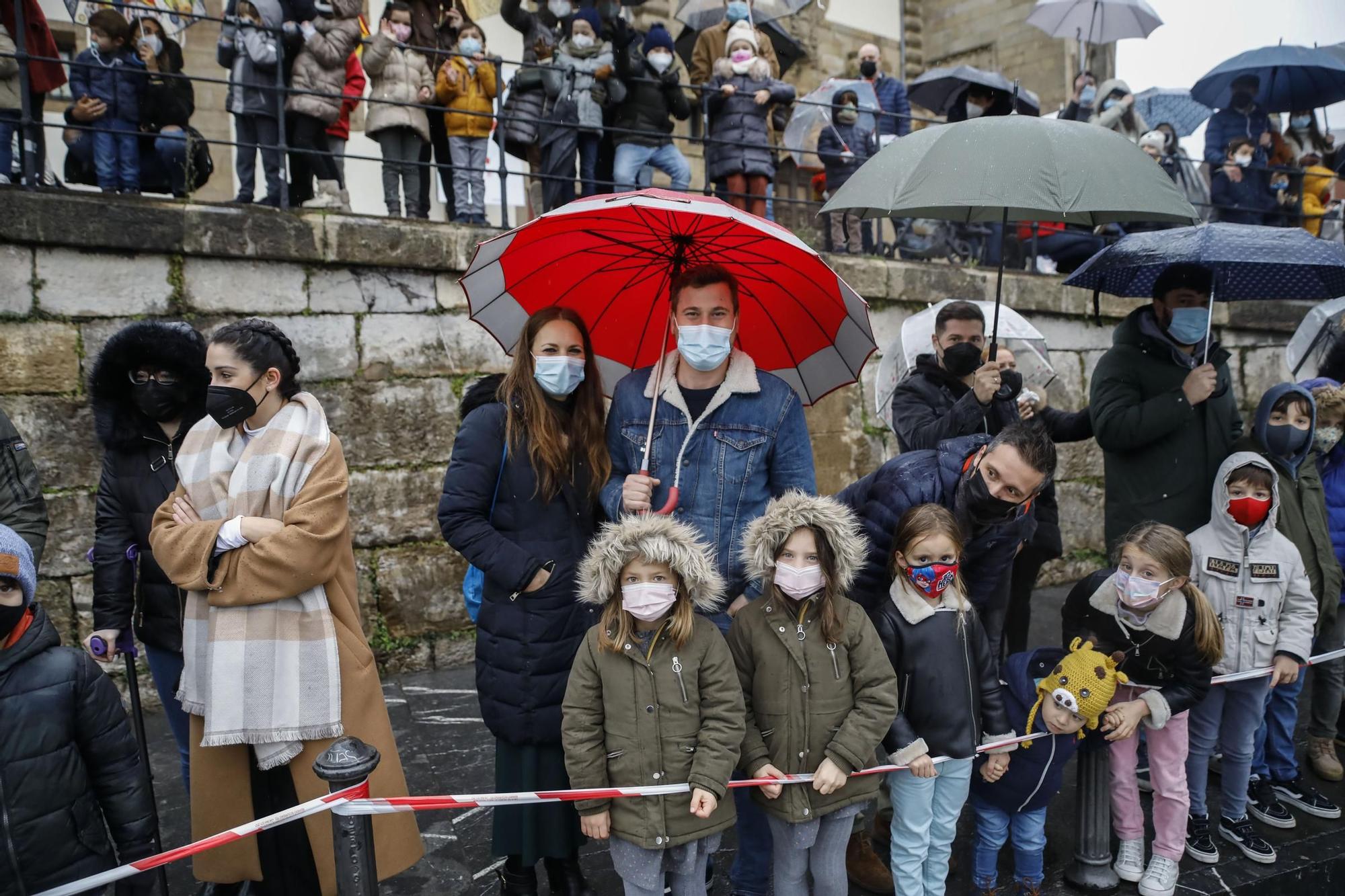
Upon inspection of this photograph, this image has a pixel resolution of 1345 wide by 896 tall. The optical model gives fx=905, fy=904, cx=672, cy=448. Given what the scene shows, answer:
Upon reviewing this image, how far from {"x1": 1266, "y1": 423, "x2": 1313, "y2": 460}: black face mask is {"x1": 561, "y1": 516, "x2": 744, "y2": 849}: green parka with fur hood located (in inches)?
104

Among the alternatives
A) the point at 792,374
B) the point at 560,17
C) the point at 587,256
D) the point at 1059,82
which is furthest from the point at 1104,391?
the point at 1059,82

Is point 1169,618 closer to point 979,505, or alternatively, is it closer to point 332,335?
point 979,505

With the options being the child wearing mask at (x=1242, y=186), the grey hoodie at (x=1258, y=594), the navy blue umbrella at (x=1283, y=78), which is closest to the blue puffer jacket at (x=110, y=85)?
the grey hoodie at (x=1258, y=594)

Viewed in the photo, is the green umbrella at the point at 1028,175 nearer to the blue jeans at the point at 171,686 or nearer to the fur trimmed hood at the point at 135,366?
the fur trimmed hood at the point at 135,366

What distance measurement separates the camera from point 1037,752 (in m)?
2.98

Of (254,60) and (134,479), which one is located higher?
(254,60)

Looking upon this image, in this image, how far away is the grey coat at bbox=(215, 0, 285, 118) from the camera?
16.6ft

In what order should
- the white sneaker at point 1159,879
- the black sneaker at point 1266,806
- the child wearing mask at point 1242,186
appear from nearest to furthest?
the white sneaker at point 1159,879 → the black sneaker at point 1266,806 → the child wearing mask at point 1242,186

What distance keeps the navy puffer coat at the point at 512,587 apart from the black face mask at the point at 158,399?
0.99 metres

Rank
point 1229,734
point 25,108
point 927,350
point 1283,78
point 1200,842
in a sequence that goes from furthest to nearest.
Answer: point 1283,78
point 25,108
point 927,350
point 1229,734
point 1200,842

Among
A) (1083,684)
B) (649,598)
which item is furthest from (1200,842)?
(649,598)

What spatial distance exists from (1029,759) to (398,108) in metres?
4.95

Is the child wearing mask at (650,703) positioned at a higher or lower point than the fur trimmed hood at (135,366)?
lower

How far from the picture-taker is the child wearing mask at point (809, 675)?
2.50 metres
